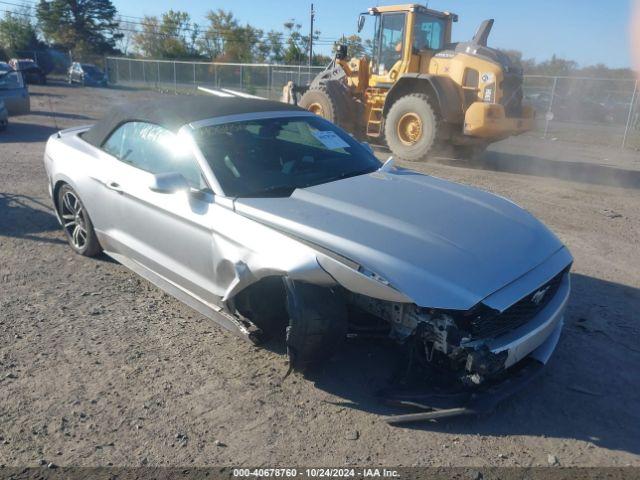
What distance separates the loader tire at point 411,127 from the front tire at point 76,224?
7.09 m

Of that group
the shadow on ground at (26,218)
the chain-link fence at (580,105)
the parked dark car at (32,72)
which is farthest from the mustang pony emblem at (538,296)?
the parked dark car at (32,72)

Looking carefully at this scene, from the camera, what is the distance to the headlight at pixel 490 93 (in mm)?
9570

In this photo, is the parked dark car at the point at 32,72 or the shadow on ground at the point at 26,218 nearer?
the shadow on ground at the point at 26,218

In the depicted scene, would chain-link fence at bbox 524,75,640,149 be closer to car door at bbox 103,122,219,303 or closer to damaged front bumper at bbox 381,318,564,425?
car door at bbox 103,122,219,303

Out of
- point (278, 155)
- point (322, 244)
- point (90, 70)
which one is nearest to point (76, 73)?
point (90, 70)

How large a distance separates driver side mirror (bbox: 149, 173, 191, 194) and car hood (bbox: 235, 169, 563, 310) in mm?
460

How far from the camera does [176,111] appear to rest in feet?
13.6

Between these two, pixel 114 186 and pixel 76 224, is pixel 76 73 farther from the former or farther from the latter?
pixel 114 186

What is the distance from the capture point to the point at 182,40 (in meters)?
63.3

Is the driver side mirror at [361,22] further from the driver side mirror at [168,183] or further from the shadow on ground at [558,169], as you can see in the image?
the driver side mirror at [168,183]

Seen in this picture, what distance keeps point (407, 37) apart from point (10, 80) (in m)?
9.73

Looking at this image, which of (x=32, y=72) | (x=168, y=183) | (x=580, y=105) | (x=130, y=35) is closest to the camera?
(x=168, y=183)

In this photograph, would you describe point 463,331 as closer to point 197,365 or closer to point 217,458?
point 217,458

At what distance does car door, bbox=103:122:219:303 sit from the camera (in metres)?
3.46
